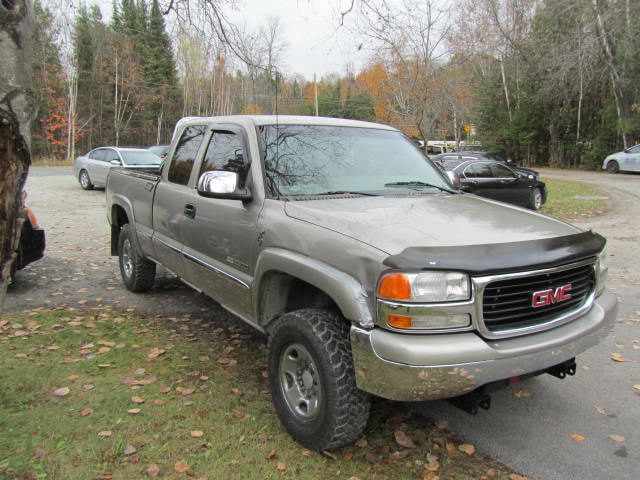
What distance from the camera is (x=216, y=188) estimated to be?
3428 millimetres

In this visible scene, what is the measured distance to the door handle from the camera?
14.3ft

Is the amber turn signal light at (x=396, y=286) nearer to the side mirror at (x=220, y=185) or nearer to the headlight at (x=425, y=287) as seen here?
the headlight at (x=425, y=287)

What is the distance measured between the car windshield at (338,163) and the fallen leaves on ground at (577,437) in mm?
1881

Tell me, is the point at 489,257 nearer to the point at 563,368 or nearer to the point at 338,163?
the point at 563,368

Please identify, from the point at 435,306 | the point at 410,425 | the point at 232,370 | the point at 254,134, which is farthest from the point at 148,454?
the point at 254,134

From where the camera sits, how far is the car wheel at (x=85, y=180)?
18.3 m

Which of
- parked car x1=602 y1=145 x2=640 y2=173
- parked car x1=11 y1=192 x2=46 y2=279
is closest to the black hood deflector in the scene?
parked car x1=11 y1=192 x2=46 y2=279

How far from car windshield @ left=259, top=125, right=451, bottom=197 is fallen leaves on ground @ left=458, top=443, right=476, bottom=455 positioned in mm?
1716

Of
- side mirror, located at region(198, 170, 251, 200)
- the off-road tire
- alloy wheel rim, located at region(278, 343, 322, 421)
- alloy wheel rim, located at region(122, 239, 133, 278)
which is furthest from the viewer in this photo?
the off-road tire

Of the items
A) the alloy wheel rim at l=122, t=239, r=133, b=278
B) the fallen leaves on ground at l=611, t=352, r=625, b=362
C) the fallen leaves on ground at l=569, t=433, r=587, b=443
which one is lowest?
the fallen leaves on ground at l=569, t=433, r=587, b=443

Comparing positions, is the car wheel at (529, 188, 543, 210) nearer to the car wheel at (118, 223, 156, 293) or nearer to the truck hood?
the car wheel at (118, 223, 156, 293)

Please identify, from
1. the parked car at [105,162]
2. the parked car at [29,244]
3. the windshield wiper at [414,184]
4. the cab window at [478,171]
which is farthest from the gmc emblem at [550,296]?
the parked car at [105,162]

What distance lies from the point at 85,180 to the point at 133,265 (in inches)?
550

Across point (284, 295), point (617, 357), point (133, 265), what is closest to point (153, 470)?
point (284, 295)
